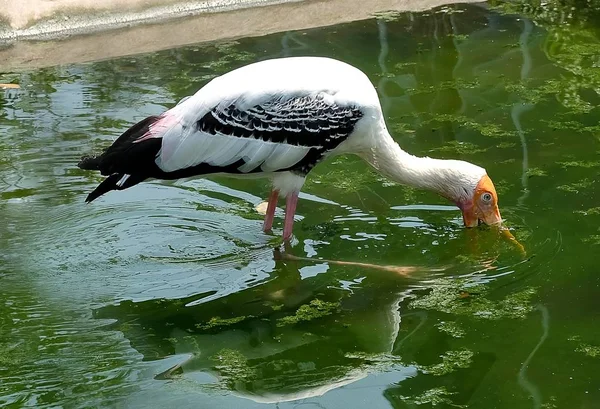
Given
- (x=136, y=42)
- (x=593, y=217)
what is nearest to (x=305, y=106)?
(x=593, y=217)

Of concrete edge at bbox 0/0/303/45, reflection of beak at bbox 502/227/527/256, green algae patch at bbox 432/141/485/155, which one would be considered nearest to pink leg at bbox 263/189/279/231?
reflection of beak at bbox 502/227/527/256

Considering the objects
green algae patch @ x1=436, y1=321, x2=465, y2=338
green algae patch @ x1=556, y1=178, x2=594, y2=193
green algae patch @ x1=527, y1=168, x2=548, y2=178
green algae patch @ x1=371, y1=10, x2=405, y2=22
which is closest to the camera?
green algae patch @ x1=436, y1=321, x2=465, y2=338

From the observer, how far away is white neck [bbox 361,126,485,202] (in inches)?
244

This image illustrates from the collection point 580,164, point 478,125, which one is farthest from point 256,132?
point 478,125

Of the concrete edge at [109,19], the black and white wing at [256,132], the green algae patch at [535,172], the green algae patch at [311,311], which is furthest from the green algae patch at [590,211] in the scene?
the concrete edge at [109,19]

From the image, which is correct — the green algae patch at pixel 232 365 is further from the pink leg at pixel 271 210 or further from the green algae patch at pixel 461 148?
the green algae patch at pixel 461 148

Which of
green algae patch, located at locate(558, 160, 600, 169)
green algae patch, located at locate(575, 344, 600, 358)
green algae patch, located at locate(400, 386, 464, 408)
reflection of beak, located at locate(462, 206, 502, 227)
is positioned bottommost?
green algae patch, located at locate(400, 386, 464, 408)

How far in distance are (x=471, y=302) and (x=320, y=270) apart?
918 mm

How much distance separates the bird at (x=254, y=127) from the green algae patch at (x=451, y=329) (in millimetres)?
1292

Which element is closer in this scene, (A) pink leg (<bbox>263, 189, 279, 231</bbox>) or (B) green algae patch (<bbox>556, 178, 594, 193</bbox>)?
(A) pink leg (<bbox>263, 189, 279, 231</bbox>)

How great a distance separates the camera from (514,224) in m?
6.34

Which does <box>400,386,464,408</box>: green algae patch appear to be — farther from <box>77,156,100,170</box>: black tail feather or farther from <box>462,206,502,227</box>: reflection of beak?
<box>77,156,100,170</box>: black tail feather

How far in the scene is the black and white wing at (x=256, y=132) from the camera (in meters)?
5.84

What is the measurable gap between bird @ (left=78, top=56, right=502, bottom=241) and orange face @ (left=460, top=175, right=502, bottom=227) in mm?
665
